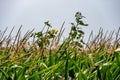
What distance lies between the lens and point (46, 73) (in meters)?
2.56

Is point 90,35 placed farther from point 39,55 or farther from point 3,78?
point 3,78

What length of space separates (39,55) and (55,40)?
426 mm

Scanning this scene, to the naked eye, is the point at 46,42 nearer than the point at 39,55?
No

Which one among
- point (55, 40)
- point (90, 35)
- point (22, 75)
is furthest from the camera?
point (90, 35)

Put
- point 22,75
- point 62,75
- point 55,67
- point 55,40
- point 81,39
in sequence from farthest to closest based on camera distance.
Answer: point 81,39, point 55,40, point 62,75, point 55,67, point 22,75

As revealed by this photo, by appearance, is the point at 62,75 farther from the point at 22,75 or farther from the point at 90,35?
the point at 90,35

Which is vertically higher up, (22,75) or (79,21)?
(79,21)

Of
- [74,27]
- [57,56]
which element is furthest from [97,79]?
[74,27]

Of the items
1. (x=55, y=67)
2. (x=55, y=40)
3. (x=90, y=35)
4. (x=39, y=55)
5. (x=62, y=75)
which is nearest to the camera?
(x=55, y=67)

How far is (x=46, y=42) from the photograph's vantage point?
13.5 ft

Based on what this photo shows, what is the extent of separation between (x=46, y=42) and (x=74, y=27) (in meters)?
1.04

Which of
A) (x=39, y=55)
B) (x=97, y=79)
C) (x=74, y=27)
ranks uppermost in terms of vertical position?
(x=74, y=27)

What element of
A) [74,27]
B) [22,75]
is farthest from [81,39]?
[22,75]

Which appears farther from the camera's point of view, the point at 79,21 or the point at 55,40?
the point at 79,21
